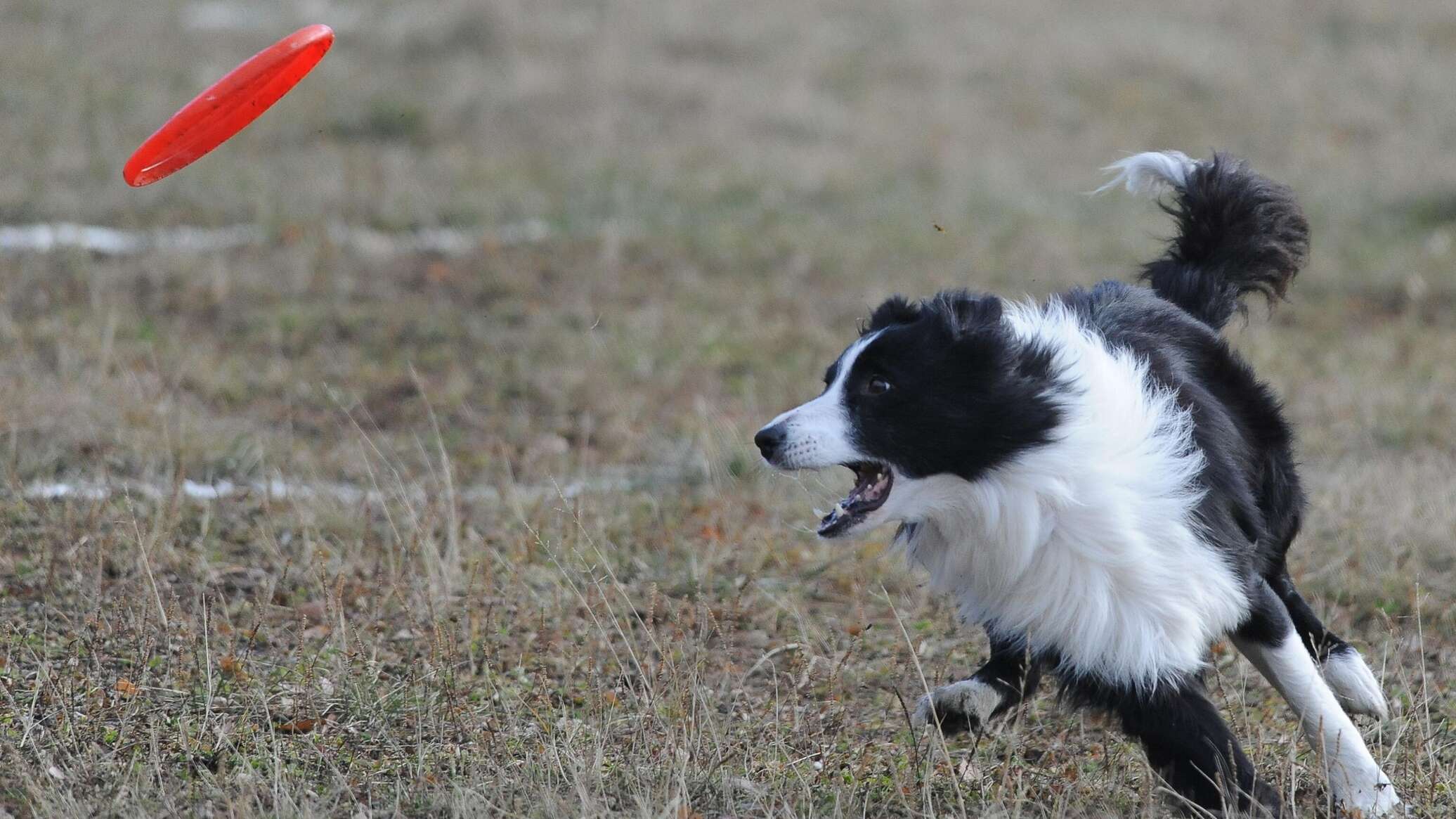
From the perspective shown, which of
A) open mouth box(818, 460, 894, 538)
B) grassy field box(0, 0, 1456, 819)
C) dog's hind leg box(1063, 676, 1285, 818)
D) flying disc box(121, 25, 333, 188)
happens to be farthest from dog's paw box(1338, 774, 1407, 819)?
flying disc box(121, 25, 333, 188)

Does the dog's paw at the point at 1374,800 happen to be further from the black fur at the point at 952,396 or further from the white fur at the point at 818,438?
the white fur at the point at 818,438

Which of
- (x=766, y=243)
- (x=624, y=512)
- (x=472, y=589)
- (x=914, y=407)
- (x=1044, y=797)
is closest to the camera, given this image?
(x=914, y=407)

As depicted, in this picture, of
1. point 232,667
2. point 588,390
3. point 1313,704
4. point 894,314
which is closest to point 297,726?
point 232,667

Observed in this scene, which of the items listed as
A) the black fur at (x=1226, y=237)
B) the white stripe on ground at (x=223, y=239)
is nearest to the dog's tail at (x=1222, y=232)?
the black fur at (x=1226, y=237)

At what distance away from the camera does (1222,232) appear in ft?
15.6

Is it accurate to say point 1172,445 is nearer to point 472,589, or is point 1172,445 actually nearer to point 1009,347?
point 1009,347

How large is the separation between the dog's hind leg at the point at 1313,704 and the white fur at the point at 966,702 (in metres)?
0.69

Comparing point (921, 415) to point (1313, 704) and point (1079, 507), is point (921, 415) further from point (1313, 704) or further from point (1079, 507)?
point (1313, 704)

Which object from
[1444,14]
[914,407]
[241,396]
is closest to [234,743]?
[914,407]

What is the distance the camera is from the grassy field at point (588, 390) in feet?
13.0

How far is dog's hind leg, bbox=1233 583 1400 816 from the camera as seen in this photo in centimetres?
369

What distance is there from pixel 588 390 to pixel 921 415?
4.44m

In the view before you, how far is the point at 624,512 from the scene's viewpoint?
19.6 ft

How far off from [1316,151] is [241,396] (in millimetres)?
11666
